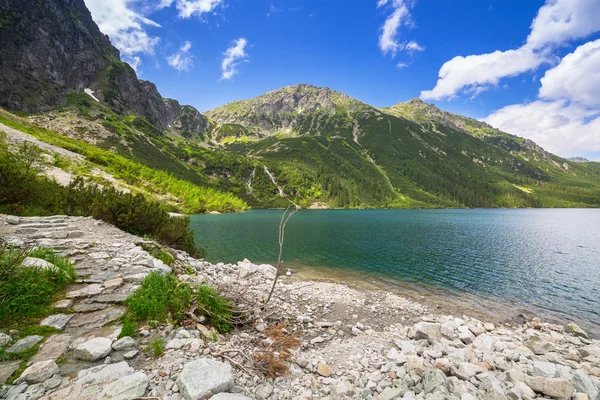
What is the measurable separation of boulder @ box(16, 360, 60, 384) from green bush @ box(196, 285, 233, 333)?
4148mm

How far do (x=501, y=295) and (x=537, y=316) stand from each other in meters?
3.91

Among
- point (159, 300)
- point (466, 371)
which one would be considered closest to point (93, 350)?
point (159, 300)

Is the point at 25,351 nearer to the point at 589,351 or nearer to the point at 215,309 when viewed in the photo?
the point at 215,309

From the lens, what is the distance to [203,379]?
5.28 meters

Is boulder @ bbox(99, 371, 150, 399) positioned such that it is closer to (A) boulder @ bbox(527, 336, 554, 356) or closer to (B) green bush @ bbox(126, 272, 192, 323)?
(B) green bush @ bbox(126, 272, 192, 323)

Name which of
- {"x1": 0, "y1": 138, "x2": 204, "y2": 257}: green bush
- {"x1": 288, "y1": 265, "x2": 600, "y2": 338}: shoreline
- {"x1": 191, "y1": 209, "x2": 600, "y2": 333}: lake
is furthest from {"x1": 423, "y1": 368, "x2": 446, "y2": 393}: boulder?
{"x1": 0, "y1": 138, "x2": 204, "y2": 257}: green bush

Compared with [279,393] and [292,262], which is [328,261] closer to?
[292,262]

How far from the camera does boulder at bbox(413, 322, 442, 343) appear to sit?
11.2 metres

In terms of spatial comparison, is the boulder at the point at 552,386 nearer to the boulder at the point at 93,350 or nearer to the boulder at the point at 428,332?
the boulder at the point at 428,332

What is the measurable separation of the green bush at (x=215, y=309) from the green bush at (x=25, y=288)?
4.18 m

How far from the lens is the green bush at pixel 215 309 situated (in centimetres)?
902

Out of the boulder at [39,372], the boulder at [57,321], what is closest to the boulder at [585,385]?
the boulder at [39,372]

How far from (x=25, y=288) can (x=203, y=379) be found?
6.26 meters

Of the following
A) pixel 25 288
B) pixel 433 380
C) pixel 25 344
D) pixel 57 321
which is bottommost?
pixel 433 380
